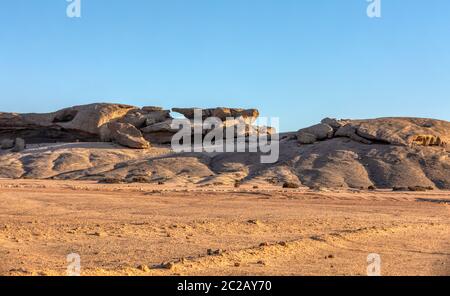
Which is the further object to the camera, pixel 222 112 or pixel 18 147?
pixel 222 112

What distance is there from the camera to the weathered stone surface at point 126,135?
45688 millimetres

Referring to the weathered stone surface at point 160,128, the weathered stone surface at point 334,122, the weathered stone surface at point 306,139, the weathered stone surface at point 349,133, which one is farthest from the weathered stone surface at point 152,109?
the weathered stone surface at point 349,133

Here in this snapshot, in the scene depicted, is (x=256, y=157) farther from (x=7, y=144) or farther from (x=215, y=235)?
(x=215, y=235)

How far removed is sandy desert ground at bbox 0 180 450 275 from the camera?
9.33 m

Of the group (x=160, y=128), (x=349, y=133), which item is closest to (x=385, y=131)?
(x=349, y=133)

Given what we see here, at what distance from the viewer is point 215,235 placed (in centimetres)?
1323

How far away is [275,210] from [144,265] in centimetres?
1122

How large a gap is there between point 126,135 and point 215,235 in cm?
3381

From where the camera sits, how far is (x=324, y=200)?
24.7 m

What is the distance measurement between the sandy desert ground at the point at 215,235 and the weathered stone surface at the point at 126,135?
2206 centimetres

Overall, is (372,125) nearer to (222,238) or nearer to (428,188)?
(428,188)

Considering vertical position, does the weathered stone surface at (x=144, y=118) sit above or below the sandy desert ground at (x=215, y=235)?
above

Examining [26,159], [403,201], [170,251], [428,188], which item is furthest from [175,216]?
[26,159]

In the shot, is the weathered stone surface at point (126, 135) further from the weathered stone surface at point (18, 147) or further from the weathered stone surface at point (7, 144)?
the weathered stone surface at point (7, 144)
